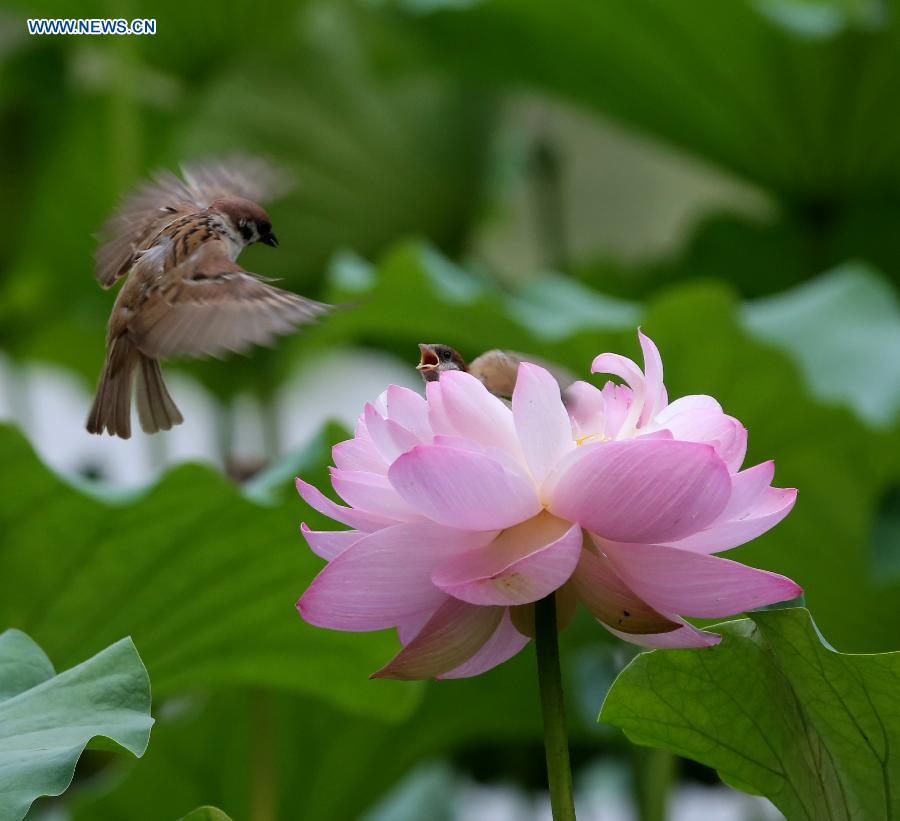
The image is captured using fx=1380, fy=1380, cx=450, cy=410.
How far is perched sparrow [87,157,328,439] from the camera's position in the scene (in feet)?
1.39

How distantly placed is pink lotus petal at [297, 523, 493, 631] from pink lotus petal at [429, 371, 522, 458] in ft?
0.09

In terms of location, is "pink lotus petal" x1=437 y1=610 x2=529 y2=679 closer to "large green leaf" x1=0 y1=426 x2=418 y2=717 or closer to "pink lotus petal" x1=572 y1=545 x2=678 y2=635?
"pink lotus petal" x1=572 y1=545 x2=678 y2=635

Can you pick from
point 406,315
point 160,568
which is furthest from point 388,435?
point 406,315

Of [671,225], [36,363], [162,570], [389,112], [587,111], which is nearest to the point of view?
[162,570]

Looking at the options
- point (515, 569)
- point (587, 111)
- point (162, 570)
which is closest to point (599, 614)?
point (515, 569)

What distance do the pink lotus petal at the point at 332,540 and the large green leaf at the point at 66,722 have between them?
0.25ft

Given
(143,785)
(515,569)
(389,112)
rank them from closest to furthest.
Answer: (515,569) < (143,785) < (389,112)

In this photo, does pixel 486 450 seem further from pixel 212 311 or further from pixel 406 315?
pixel 406 315

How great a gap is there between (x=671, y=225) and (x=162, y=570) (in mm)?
2125

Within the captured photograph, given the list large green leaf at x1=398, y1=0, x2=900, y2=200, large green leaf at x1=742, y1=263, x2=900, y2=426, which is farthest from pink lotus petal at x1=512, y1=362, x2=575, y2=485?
large green leaf at x1=398, y1=0, x2=900, y2=200

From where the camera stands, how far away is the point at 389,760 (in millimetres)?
1202

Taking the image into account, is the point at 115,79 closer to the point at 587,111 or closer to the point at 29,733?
the point at 587,111

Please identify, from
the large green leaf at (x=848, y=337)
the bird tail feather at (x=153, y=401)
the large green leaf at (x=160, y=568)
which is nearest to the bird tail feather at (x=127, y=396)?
the bird tail feather at (x=153, y=401)

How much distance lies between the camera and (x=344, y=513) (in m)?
0.39
